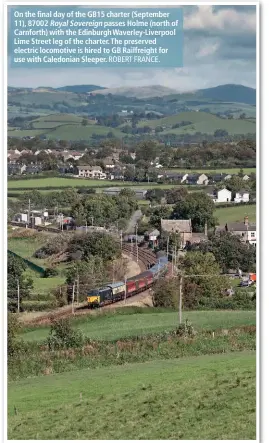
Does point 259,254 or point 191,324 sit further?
point 191,324

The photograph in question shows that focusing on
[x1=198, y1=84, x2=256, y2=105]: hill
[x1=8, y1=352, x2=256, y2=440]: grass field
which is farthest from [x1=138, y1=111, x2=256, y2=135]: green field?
[x1=8, y1=352, x2=256, y2=440]: grass field

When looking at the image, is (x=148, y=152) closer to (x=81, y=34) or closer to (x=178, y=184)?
(x=178, y=184)

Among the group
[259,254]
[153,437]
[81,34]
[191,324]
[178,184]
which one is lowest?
[153,437]

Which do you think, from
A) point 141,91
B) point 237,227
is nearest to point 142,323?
point 237,227

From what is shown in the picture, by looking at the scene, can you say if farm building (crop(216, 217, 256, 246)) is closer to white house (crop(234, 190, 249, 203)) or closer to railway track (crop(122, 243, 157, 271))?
white house (crop(234, 190, 249, 203))

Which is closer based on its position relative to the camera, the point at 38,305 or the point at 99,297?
the point at 38,305

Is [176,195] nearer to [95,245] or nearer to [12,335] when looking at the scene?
[95,245]

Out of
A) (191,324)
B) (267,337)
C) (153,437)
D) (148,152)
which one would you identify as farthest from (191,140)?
(153,437)
